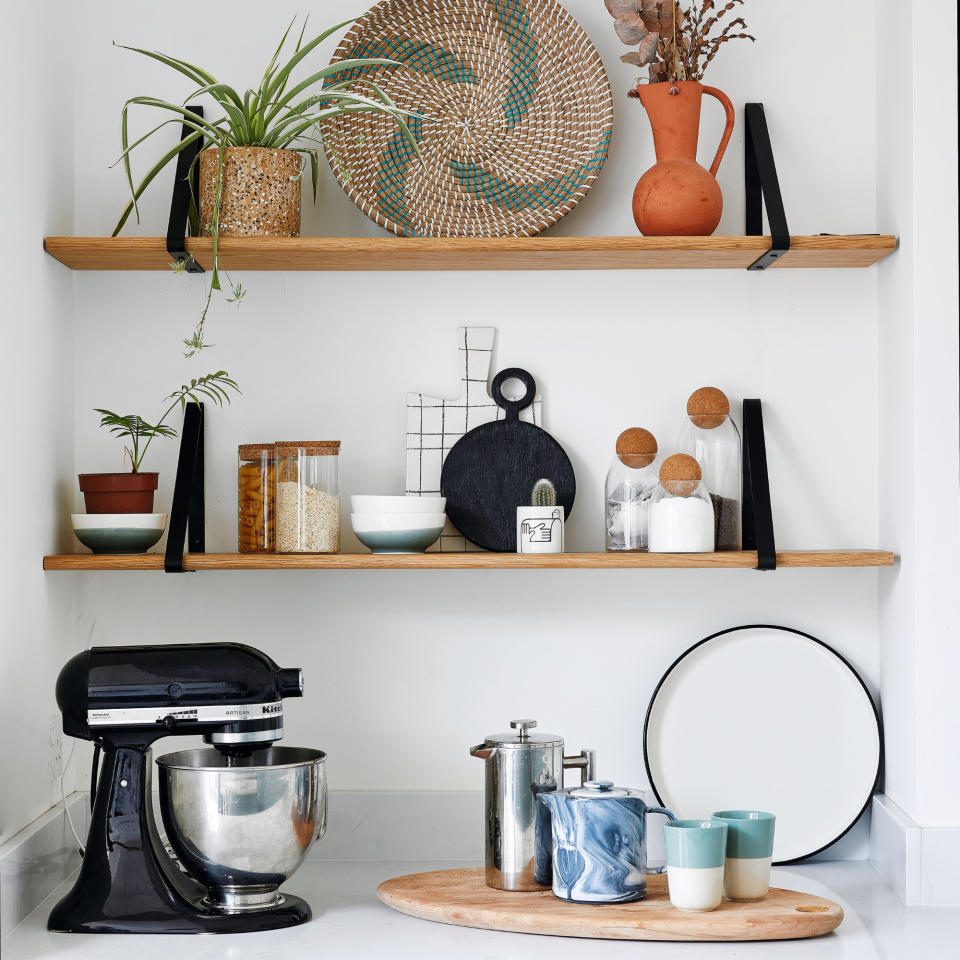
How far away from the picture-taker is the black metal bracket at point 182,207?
1489 millimetres

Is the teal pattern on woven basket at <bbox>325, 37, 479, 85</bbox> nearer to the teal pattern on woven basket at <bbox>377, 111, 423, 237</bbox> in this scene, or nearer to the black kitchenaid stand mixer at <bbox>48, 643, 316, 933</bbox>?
the teal pattern on woven basket at <bbox>377, 111, 423, 237</bbox>

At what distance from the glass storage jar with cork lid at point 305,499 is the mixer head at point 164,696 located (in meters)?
0.24

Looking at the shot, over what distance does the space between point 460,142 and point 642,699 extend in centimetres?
86

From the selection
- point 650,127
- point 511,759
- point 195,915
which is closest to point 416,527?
point 511,759

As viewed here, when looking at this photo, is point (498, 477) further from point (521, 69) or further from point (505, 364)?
point (521, 69)

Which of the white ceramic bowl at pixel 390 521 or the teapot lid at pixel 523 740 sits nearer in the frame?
the teapot lid at pixel 523 740

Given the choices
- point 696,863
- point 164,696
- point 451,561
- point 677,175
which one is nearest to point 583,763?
point 696,863

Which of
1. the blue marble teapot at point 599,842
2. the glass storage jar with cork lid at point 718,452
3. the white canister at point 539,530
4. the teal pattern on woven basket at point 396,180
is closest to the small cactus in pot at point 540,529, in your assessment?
the white canister at point 539,530

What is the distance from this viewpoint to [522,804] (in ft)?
4.56

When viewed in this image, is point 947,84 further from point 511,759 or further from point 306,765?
point 306,765

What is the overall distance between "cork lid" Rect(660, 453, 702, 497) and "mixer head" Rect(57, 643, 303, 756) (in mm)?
594

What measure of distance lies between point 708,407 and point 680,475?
13cm

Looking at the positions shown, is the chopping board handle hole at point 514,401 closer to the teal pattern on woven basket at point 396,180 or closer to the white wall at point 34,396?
the teal pattern on woven basket at point 396,180

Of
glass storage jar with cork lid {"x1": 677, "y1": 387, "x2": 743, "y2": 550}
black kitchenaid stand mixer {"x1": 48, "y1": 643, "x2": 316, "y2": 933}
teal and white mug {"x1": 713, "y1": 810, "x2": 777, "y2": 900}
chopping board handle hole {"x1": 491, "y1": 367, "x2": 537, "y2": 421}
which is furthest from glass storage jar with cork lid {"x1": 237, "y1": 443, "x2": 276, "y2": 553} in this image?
teal and white mug {"x1": 713, "y1": 810, "x2": 777, "y2": 900}
